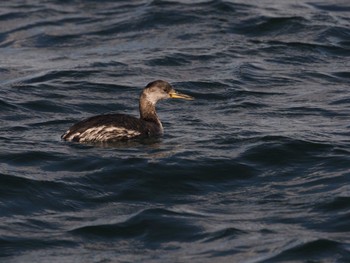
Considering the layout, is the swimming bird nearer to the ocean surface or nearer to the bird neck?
the bird neck

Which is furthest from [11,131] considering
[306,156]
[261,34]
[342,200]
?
[261,34]

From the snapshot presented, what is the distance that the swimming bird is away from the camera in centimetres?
1531

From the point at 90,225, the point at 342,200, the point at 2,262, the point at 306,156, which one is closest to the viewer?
the point at 2,262

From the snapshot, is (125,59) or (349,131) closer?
(349,131)

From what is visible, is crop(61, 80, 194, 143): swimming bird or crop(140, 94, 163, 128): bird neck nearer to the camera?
crop(61, 80, 194, 143): swimming bird

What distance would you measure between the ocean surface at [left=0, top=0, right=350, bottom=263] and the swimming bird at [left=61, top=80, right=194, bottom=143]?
15cm

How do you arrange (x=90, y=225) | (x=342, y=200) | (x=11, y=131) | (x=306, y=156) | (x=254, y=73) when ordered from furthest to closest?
(x=254, y=73), (x=11, y=131), (x=306, y=156), (x=342, y=200), (x=90, y=225)

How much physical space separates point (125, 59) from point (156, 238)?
9.93 m

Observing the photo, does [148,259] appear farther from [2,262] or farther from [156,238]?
[2,262]

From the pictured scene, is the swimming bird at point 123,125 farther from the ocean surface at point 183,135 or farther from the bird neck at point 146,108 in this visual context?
the ocean surface at point 183,135

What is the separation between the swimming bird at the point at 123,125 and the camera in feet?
50.2

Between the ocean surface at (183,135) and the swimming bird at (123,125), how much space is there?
0.15 m

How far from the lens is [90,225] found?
40.5ft

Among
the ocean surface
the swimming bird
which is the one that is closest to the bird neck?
the swimming bird
